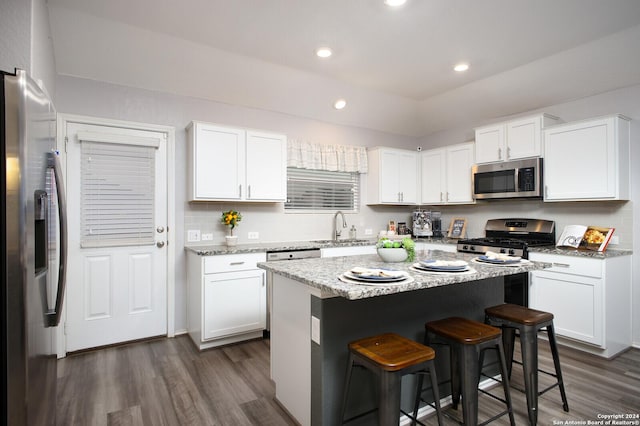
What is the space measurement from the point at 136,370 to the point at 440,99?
14.8ft

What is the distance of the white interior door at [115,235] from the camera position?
3.16 meters

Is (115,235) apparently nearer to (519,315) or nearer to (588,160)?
(519,315)

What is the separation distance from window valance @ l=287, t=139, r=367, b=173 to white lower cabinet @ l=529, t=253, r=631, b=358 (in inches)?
99.2

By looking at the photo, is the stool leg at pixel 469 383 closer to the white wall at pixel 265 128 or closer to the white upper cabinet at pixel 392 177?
the white wall at pixel 265 128

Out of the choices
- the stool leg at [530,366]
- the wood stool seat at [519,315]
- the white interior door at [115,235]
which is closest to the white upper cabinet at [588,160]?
the wood stool seat at [519,315]

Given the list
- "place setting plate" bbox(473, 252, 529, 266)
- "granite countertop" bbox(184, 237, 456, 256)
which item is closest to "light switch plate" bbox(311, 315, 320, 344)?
"place setting plate" bbox(473, 252, 529, 266)

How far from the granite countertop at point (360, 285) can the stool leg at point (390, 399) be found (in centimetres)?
36

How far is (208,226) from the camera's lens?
12.5ft

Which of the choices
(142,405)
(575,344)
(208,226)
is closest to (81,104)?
(208,226)

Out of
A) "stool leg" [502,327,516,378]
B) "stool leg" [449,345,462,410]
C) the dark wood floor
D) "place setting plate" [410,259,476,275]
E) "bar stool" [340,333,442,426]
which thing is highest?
"place setting plate" [410,259,476,275]

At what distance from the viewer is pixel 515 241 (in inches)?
152

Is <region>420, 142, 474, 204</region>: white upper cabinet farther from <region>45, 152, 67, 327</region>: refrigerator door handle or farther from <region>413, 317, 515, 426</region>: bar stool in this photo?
<region>45, 152, 67, 327</region>: refrigerator door handle

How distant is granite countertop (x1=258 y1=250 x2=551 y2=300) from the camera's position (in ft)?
5.01

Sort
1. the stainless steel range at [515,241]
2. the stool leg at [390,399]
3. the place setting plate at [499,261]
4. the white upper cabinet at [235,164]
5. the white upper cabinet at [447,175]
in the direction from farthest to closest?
the white upper cabinet at [447,175] < the stainless steel range at [515,241] < the white upper cabinet at [235,164] < the place setting plate at [499,261] < the stool leg at [390,399]
